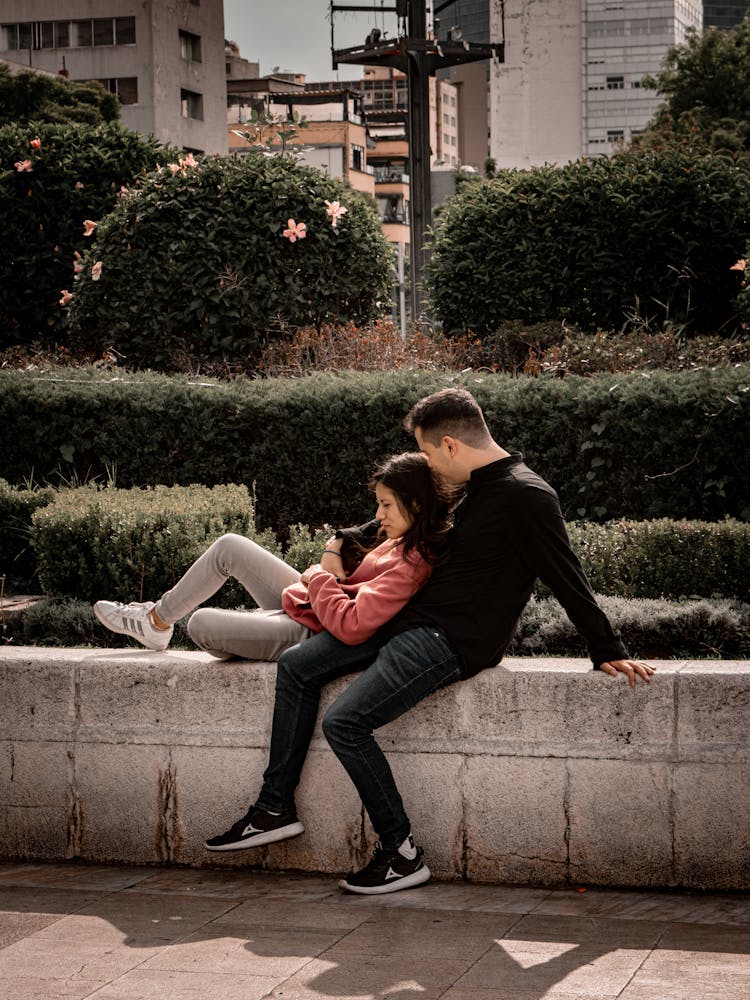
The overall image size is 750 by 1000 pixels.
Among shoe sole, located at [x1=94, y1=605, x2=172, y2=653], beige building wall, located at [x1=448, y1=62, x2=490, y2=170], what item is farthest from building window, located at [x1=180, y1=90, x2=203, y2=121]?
shoe sole, located at [x1=94, y1=605, x2=172, y2=653]

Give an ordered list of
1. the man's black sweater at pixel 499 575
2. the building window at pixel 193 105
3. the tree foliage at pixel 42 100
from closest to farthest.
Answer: the man's black sweater at pixel 499 575 < the tree foliage at pixel 42 100 < the building window at pixel 193 105

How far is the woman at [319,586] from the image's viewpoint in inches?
182

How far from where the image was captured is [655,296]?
1347cm

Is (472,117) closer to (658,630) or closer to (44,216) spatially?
(44,216)

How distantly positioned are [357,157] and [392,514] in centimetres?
8201

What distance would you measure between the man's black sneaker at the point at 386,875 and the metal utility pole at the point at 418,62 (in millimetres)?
13735

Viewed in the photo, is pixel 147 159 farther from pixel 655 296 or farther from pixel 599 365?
pixel 599 365

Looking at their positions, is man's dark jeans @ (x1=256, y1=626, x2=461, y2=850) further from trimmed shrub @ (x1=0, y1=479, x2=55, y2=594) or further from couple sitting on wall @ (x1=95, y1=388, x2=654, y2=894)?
trimmed shrub @ (x1=0, y1=479, x2=55, y2=594)

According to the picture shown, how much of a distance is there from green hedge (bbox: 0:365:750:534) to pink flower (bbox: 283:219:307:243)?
9.16ft

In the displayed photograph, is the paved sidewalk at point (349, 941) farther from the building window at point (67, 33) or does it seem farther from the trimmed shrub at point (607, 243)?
the building window at point (67, 33)

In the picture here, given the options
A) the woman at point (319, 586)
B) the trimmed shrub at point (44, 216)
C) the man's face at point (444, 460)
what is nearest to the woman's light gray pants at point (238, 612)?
the woman at point (319, 586)

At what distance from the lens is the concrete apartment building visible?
63125mm

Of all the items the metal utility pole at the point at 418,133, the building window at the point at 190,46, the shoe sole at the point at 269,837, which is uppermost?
the building window at the point at 190,46

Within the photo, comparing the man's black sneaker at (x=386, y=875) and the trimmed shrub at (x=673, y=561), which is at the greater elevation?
the trimmed shrub at (x=673, y=561)
